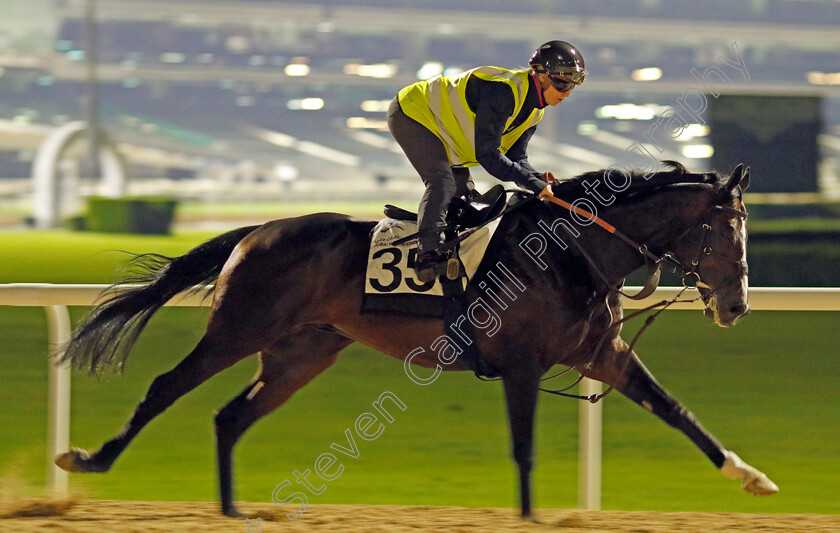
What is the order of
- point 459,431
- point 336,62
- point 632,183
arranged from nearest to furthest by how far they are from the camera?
point 632,183 < point 459,431 < point 336,62

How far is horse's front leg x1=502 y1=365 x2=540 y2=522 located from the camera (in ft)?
10.2

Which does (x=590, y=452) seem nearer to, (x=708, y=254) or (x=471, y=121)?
(x=708, y=254)

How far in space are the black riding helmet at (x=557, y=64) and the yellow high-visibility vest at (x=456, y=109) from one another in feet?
0.18

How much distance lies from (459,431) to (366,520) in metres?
1.73

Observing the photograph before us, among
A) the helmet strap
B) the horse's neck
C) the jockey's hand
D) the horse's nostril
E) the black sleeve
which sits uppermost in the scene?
the helmet strap

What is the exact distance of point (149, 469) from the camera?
425 centimetres

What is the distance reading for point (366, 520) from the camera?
3199mm

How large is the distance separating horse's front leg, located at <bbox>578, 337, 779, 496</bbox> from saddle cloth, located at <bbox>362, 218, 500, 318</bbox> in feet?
1.68

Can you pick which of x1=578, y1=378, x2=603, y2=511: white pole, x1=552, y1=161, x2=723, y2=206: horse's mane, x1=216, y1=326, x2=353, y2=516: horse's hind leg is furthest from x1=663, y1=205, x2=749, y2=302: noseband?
x1=216, y1=326, x2=353, y2=516: horse's hind leg

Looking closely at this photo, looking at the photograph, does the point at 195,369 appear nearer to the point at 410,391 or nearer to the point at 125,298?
the point at 125,298

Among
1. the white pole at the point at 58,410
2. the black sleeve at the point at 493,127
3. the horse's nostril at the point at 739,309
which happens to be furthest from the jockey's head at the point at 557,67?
the white pole at the point at 58,410

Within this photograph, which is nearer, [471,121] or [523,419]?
[523,419]

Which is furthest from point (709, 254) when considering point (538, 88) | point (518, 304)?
point (538, 88)

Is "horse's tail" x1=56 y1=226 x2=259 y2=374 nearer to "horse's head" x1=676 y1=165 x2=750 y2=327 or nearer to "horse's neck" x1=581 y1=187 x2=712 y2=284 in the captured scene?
"horse's neck" x1=581 y1=187 x2=712 y2=284
